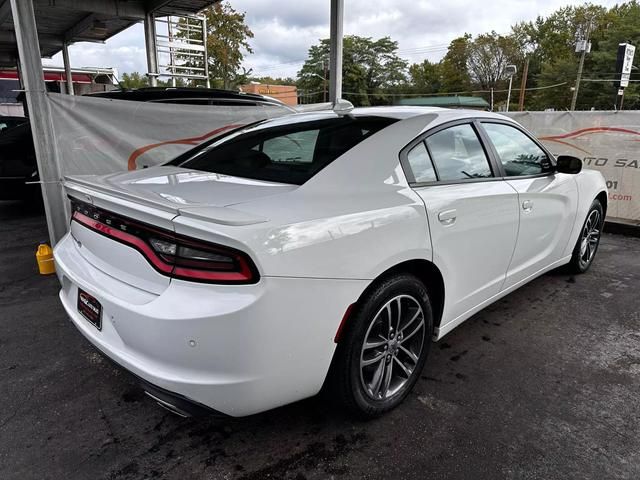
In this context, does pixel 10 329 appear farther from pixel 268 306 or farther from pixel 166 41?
pixel 166 41

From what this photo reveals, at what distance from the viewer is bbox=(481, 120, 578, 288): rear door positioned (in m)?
3.08

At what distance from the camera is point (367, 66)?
70125 millimetres

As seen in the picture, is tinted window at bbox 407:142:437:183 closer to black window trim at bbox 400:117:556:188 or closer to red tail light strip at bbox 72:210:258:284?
black window trim at bbox 400:117:556:188

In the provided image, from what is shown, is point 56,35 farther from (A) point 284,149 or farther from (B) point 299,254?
(B) point 299,254

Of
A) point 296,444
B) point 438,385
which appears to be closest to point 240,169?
point 296,444

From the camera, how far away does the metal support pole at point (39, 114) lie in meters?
4.09

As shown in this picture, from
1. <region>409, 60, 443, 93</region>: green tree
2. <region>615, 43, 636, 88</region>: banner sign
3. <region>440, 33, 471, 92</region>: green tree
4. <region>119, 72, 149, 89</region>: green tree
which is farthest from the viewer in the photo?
<region>409, 60, 443, 93</region>: green tree

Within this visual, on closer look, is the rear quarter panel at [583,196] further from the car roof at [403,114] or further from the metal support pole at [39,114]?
the metal support pole at [39,114]

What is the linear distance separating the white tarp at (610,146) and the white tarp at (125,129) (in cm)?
488

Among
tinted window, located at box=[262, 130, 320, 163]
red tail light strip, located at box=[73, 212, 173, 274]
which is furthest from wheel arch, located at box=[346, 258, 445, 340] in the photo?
red tail light strip, located at box=[73, 212, 173, 274]

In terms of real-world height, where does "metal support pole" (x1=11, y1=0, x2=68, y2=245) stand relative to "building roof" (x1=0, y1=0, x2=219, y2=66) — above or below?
below

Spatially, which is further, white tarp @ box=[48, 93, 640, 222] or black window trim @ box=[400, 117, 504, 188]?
white tarp @ box=[48, 93, 640, 222]

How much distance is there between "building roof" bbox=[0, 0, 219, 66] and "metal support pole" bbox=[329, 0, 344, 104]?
3474 millimetres

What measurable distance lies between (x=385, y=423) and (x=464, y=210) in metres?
1.22
